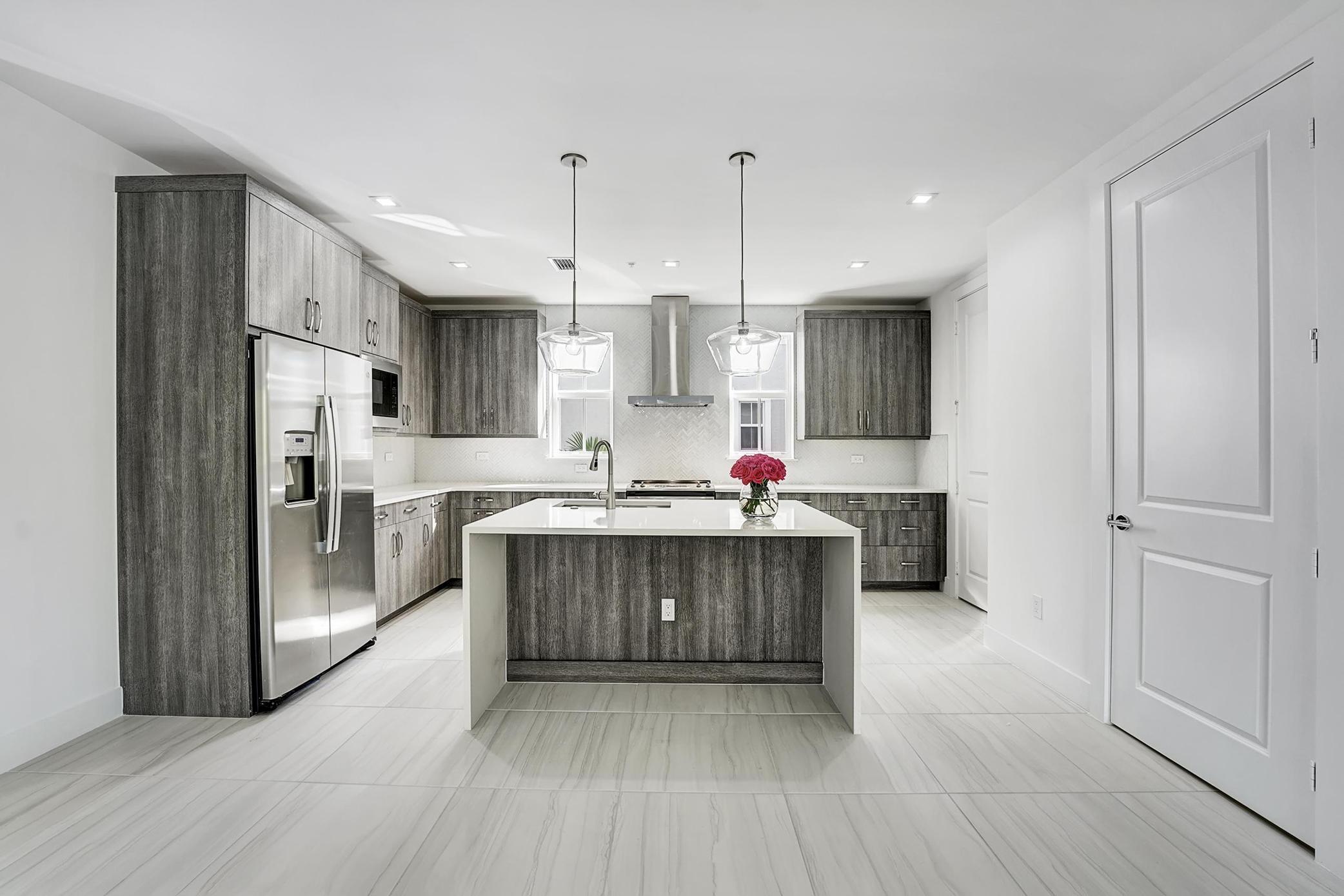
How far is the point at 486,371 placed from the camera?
5.60 meters

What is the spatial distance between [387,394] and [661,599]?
2.73 m

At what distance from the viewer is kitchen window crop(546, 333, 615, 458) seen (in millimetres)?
5922

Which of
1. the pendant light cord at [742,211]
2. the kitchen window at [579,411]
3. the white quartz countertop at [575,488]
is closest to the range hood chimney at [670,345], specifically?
the kitchen window at [579,411]

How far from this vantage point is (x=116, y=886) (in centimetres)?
174

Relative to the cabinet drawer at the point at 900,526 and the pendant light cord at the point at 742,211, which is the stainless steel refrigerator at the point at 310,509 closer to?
the pendant light cord at the point at 742,211

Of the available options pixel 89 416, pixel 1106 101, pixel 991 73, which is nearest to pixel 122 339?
pixel 89 416

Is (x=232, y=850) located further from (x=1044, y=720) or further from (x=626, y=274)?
(x=626, y=274)

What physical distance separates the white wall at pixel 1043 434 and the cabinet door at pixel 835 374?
1866 mm

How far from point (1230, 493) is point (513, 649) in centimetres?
302

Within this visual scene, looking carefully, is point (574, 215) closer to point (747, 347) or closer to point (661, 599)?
point (747, 347)

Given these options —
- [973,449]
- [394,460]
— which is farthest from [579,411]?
[973,449]

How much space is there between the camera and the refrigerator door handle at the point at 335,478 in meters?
3.25

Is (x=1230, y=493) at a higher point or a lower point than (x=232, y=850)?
higher

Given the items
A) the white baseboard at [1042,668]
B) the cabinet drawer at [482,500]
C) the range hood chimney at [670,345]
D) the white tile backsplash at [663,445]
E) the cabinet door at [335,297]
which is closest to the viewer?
the white baseboard at [1042,668]
